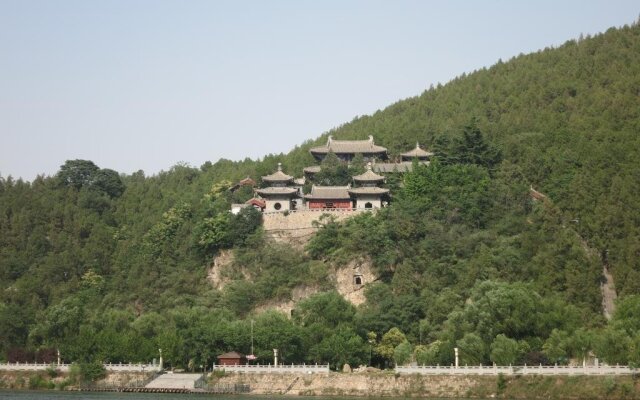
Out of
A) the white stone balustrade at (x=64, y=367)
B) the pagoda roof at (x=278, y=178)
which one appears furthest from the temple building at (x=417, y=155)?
the white stone balustrade at (x=64, y=367)

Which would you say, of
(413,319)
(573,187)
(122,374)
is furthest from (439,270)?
(122,374)

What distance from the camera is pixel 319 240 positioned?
7125 centimetres

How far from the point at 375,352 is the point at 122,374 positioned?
13.1m

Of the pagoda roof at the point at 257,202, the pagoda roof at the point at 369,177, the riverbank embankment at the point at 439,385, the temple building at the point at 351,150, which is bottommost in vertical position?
the riverbank embankment at the point at 439,385

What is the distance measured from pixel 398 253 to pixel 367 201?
7455 mm

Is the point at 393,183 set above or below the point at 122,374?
above

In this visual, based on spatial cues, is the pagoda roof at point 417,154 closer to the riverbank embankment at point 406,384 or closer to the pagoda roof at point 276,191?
the pagoda roof at point 276,191

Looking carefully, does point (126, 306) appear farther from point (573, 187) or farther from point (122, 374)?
point (573, 187)

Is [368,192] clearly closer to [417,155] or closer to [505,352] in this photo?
[417,155]

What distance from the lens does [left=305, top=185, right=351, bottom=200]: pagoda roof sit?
249 ft

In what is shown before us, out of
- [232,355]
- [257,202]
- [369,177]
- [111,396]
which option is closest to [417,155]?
[369,177]

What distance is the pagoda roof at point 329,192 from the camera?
75812 millimetres

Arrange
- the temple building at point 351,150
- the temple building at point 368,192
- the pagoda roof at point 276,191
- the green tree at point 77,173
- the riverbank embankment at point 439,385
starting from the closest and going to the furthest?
the riverbank embankment at point 439,385 → the temple building at point 368,192 → the pagoda roof at point 276,191 → the temple building at point 351,150 → the green tree at point 77,173

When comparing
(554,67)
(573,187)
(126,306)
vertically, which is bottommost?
(126,306)
